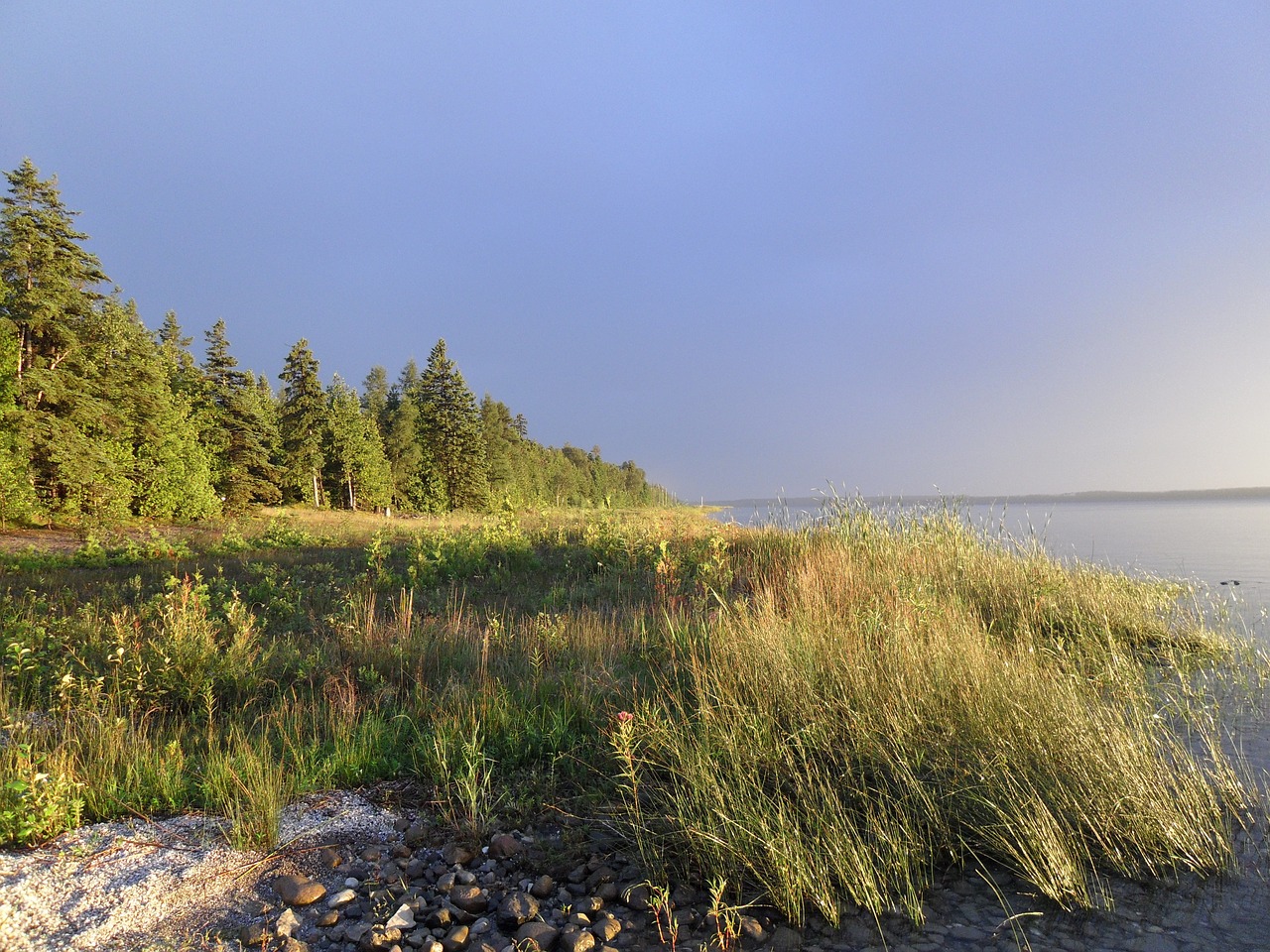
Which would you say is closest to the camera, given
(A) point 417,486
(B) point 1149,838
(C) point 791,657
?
(B) point 1149,838

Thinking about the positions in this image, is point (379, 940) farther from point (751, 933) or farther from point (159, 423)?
point (159, 423)

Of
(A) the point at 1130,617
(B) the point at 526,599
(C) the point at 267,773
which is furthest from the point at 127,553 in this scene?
(A) the point at 1130,617

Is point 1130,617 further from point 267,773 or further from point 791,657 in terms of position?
point 267,773

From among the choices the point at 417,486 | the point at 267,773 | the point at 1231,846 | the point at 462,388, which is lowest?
the point at 1231,846

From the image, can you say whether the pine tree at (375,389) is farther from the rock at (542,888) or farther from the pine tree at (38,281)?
the rock at (542,888)

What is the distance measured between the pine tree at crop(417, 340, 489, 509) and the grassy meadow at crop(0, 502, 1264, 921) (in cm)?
3085

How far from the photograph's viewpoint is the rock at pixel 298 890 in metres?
2.46

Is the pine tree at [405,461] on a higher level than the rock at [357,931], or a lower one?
higher

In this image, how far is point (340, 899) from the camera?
2.46m

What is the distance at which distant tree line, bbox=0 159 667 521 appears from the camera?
60.9 feet

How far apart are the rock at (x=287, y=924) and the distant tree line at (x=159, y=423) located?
18065 millimetres

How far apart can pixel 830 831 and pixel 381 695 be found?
3206 millimetres

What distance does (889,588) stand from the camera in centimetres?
663

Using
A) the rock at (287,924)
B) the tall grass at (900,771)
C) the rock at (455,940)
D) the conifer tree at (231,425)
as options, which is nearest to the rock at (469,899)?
the rock at (455,940)
